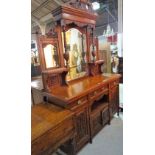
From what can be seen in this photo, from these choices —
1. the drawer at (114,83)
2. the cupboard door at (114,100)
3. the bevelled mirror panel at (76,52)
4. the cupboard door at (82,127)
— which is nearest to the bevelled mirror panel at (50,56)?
the bevelled mirror panel at (76,52)

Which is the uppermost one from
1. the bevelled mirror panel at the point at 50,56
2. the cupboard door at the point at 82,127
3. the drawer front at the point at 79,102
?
the bevelled mirror panel at the point at 50,56

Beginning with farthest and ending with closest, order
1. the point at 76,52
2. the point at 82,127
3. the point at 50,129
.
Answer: the point at 76,52 → the point at 82,127 → the point at 50,129

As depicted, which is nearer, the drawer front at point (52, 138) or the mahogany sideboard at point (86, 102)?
the drawer front at point (52, 138)

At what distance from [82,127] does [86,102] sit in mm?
333

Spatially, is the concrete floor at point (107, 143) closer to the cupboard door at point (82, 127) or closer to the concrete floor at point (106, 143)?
the concrete floor at point (106, 143)

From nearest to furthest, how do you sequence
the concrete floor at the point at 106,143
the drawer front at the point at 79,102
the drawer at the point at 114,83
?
the drawer front at the point at 79,102 → the concrete floor at the point at 106,143 → the drawer at the point at 114,83

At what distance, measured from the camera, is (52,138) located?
131 centimetres

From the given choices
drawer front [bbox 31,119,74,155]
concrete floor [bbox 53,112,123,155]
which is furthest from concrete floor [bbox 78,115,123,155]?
drawer front [bbox 31,119,74,155]

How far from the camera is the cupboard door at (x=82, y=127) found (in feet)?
5.84

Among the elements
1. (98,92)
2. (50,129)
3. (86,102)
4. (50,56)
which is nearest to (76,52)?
(50,56)

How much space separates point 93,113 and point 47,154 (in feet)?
3.22

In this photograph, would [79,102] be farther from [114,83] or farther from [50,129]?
[114,83]
